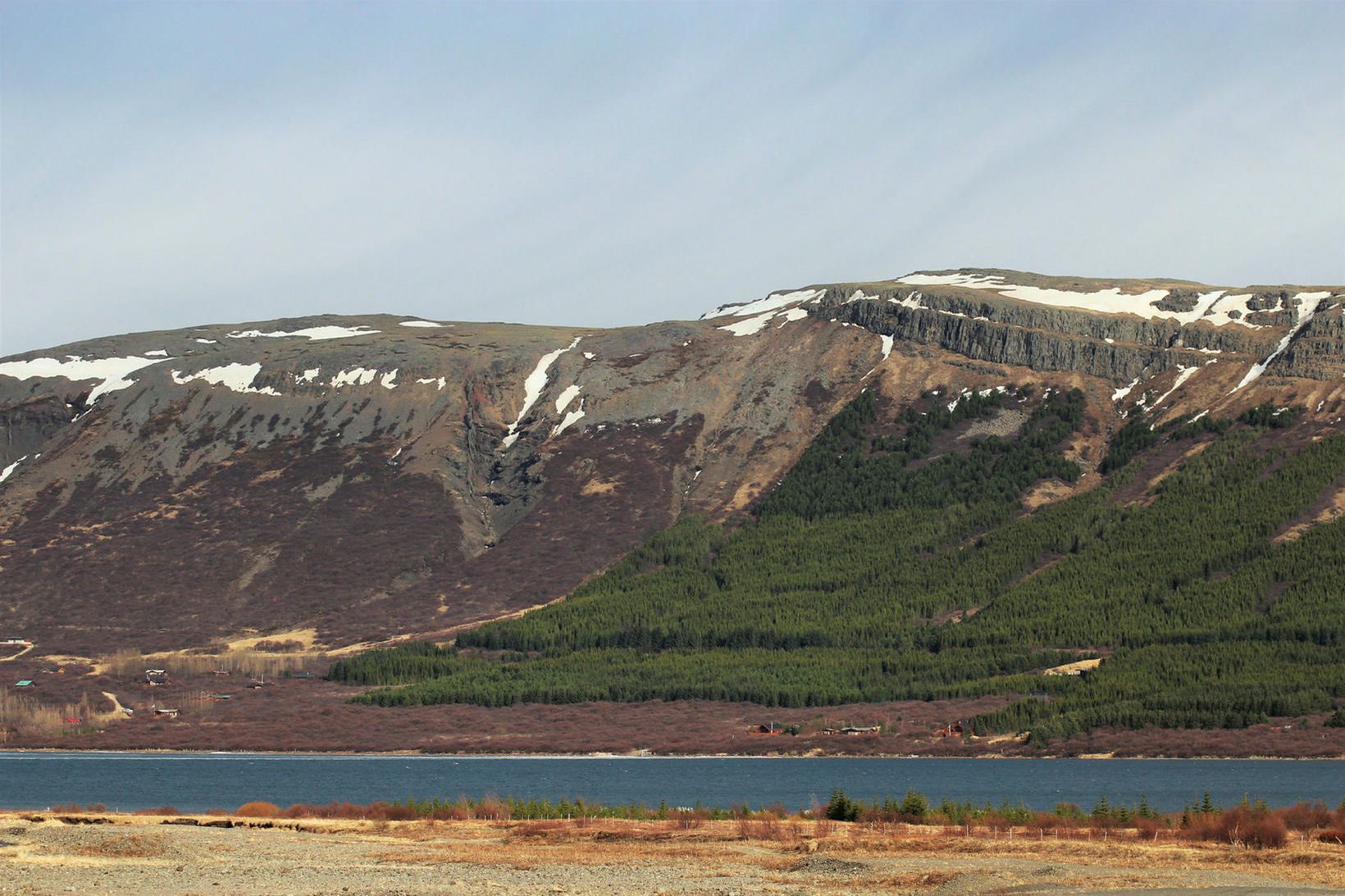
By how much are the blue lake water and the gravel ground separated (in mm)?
33742

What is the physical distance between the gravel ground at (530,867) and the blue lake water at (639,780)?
33742 mm

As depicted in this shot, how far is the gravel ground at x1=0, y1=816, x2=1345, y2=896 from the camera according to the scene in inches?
1758

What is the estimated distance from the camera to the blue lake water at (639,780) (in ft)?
337

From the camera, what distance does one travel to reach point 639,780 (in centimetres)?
12306

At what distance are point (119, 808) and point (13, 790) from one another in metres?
24.1

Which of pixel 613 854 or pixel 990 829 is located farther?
pixel 990 829

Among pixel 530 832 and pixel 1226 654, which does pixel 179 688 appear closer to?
pixel 1226 654

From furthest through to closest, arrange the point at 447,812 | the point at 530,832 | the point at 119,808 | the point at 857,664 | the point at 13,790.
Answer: the point at 857,664, the point at 13,790, the point at 119,808, the point at 447,812, the point at 530,832

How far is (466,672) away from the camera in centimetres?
18700

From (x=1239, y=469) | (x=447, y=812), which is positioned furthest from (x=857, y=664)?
(x=447, y=812)

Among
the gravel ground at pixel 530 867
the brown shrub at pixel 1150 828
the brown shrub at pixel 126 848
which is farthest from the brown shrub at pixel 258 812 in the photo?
the brown shrub at pixel 1150 828

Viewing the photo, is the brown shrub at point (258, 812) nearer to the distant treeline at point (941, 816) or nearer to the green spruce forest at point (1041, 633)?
the distant treeline at point (941, 816)

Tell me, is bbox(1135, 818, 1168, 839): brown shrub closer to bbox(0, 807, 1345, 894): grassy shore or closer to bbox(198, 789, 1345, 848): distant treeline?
bbox(198, 789, 1345, 848): distant treeline

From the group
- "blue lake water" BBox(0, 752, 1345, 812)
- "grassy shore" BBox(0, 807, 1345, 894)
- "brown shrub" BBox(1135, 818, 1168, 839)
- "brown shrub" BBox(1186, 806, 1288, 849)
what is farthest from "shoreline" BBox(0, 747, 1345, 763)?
"brown shrub" BBox(1186, 806, 1288, 849)
